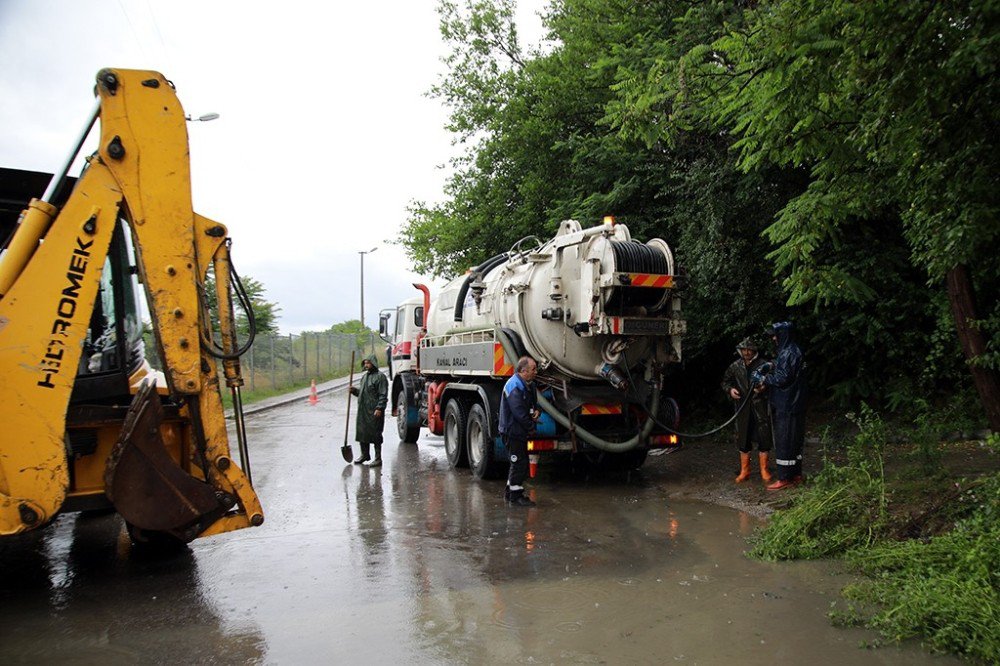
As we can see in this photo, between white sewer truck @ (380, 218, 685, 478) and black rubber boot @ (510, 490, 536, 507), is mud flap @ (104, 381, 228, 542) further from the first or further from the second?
white sewer truck @ (380, 218, 685, 478)

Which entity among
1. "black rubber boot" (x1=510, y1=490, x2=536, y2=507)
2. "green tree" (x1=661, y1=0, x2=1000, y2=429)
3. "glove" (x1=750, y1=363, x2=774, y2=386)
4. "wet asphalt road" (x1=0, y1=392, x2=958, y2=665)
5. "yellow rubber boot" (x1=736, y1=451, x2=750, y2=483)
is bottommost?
"wet asphalt road" (x1=0, y1=392, x2=958, y2=665)

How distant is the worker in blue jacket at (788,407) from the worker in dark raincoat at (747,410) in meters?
0.45

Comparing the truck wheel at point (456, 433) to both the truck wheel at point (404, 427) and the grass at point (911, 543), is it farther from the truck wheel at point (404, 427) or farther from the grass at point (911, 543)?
the grass at point (911, 543)

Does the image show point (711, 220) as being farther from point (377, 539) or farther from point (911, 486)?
point (377, 539)

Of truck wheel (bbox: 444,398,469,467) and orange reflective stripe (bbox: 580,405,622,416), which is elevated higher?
orange reflective stripe (bbox: 580,405,622,416)

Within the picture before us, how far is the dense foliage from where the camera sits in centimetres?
472

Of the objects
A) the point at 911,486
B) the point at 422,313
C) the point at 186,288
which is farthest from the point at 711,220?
the point at 186,288

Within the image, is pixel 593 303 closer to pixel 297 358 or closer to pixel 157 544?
pixel 157 544

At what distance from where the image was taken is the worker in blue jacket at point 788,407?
7.67 metres

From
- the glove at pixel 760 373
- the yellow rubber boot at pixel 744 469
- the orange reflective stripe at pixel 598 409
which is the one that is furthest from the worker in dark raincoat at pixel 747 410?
the orange reflective stripe at pixel 598 409

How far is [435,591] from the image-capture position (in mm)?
5129

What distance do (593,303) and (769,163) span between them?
328 cm

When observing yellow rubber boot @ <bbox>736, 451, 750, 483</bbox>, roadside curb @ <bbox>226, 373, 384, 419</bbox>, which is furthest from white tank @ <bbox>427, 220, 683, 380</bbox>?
roadside curb @ <bbox>226, 373, 384, 419</bbox>

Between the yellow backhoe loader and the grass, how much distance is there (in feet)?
13.5
